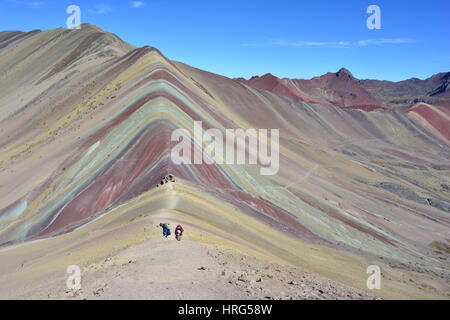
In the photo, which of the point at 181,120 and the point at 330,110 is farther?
the point at 330,110

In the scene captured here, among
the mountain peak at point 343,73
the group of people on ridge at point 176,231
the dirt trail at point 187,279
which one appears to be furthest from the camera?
the mountain peak at point 343,73

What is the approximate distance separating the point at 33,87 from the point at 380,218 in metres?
45.4

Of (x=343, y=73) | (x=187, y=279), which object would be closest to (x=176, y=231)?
(x=187, y=279)

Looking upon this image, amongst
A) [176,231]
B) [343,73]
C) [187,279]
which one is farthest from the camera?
[343,73]

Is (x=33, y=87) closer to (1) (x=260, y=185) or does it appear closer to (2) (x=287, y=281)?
(1) (x=260, y=185)

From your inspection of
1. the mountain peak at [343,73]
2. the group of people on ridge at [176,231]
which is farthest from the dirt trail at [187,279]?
the mountain peak at [343,73]

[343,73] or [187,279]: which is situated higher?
[343,73]

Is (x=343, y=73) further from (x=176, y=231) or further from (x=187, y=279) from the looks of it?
(x=187, y=279)

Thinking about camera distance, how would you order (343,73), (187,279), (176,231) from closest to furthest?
(187,279), (176,231), (343,73)

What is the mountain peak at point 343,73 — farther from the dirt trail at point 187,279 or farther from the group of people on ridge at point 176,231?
the dirt trail at point 187,279

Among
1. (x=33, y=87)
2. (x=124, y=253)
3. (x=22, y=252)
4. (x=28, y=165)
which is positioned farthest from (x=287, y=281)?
(x=33, y=87)

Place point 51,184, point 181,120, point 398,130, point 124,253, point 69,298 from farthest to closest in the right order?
point 398,130 < point 181,120 < point 51,184 < point 124,253 < point 69,298

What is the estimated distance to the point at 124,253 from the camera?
10.7m

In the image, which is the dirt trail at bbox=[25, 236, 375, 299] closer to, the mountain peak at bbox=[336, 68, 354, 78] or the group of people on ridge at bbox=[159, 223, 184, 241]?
the group of people on ridge at bbox=[159, 223, 184, 241]
